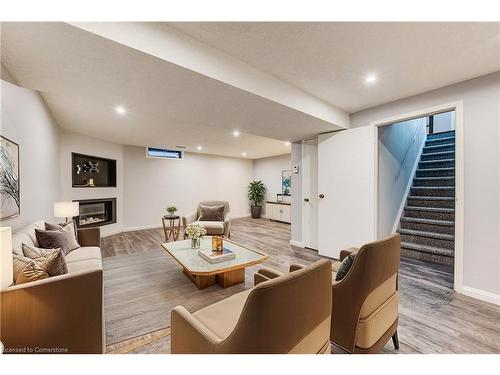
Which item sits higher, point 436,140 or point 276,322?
point 436,140

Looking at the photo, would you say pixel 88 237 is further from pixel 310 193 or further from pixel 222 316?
pixel 310 193

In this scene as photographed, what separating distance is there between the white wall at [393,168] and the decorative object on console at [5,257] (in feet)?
12.6

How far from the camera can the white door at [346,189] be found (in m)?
3.06

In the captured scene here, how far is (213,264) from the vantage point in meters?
2.29

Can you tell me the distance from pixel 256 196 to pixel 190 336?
6913 mm

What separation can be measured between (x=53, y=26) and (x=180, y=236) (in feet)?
14.3

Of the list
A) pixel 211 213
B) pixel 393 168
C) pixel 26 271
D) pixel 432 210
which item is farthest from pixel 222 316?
pixel 432 210

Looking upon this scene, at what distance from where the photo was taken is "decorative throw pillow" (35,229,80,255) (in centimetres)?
206

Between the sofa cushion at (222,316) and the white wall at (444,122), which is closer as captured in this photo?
the sofa cushion at (222,316)

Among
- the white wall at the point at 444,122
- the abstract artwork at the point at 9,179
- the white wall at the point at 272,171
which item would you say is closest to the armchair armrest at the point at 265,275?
the abstract artwork at the point at 9,179

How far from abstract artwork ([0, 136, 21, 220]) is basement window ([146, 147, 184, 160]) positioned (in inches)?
163

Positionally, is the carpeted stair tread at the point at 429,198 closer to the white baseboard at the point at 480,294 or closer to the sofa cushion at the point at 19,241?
the white baseboard at the point at 480,294

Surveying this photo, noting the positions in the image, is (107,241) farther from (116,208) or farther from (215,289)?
(215,289)

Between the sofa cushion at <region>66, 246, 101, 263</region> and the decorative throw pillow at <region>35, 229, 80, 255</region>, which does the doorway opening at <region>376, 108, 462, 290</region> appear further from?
the decorative throw pillow at <region>35, 229, 80, 255</region>
